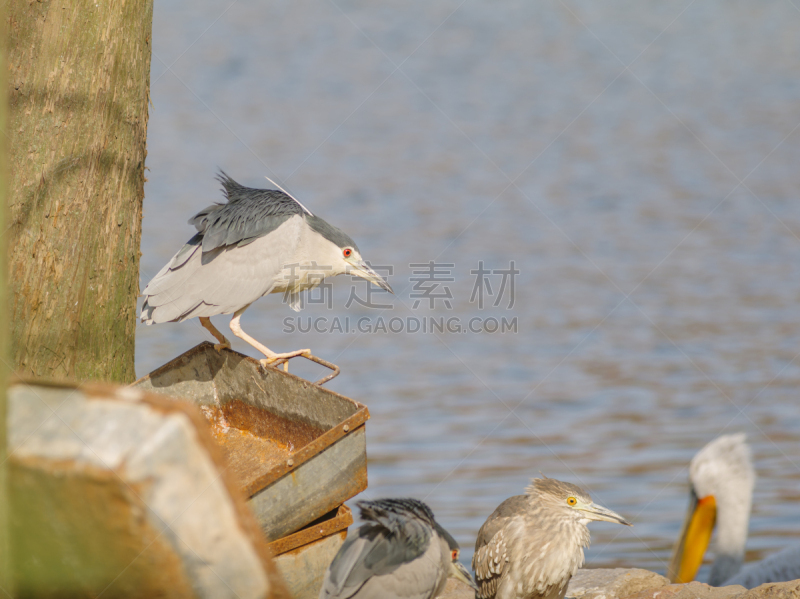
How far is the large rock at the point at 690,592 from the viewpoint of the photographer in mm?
4559

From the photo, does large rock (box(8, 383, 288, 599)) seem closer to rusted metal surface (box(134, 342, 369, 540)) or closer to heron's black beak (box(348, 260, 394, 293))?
rusted metal surface (box(134, 342, 369, 540))

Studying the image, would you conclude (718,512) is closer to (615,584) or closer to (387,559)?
(615,584)

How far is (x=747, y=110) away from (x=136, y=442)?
65.9 ft

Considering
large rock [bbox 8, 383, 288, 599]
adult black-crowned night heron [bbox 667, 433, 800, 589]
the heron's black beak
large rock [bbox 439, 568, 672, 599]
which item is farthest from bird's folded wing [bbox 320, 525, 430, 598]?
adult black-crowned night heron [bbox 667, 433, 800, 589]

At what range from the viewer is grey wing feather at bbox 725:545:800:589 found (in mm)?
5523

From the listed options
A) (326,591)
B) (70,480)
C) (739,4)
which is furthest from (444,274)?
(739,4)

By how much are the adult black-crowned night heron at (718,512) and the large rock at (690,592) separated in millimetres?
1467

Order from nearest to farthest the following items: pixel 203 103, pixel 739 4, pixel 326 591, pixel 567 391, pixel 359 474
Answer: pixel 326 591
pixel 359 474
pixel 567 391
pixel 203 103
pixel 739 4

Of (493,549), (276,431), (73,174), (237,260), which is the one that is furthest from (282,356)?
(493,549)

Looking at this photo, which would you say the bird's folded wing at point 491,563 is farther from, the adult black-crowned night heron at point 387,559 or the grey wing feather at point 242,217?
the grey wing feather at point 242,217

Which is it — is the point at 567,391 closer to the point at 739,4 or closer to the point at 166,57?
the point at 166,57

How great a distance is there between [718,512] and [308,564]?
138 inches

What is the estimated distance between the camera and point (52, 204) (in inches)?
169

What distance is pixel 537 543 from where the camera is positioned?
13.4 ft
